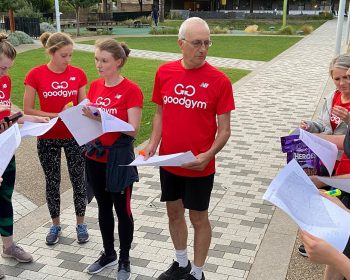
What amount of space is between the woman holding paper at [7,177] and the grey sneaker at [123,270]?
834 mm

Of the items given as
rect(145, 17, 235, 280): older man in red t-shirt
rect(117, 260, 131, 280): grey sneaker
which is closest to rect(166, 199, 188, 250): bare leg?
rect(145, 17, 235, 280): older man in red t-shirt

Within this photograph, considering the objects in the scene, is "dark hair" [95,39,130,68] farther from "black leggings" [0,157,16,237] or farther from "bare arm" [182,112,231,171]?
"black leggings" [0,157,16,237]

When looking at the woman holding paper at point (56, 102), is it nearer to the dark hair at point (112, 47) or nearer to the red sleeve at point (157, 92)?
the dark hair at point (112, 47)

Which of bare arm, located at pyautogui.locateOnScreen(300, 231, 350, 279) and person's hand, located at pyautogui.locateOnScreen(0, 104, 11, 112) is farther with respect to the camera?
person's hand, located at pyautogui.locateOnScreen(0, 104, 11, 112)

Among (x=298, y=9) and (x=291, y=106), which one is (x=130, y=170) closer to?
(x=291, y=106)

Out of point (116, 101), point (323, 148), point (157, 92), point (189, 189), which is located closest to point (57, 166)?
point (116, 101)

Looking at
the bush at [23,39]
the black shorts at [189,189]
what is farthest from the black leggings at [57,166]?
the bush at [23,39]

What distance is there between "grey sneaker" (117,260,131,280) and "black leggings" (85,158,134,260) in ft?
0.13

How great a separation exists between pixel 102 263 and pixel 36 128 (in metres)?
1.24

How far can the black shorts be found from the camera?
3342 mm

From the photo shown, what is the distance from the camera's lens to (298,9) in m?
65.9

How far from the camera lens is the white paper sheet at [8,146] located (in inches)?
112

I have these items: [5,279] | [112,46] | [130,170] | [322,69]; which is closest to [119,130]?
[130,170]

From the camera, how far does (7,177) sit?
3.71 meters
